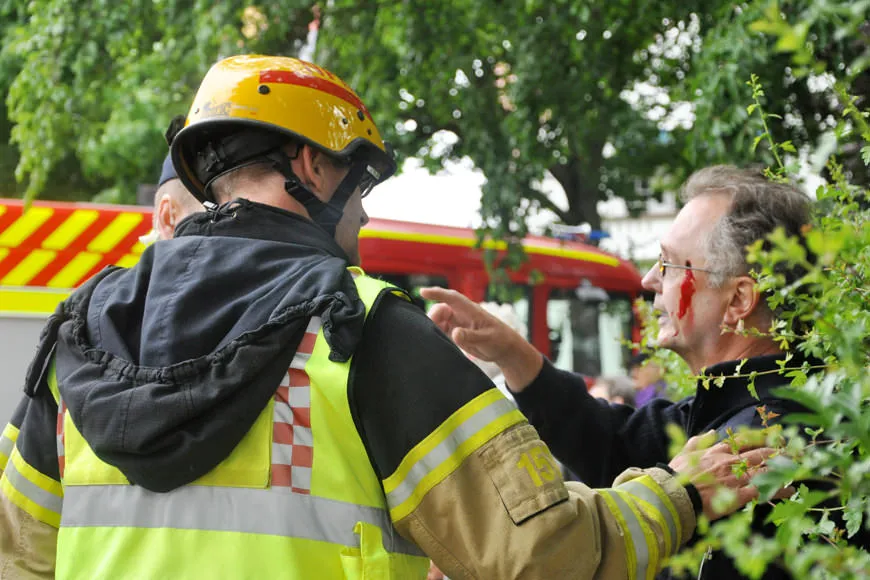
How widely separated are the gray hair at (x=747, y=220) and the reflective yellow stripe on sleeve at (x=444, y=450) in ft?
3.78

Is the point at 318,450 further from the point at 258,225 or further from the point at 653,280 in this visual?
the point at 653,280

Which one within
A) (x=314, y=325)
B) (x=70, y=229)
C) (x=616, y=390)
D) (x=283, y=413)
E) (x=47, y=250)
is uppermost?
(x=314, y=325)

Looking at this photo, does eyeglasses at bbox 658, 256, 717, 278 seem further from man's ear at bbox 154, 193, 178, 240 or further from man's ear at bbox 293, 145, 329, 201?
man's ear at bbox 154, 193, 178, 240

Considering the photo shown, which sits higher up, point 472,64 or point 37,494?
point 472,64

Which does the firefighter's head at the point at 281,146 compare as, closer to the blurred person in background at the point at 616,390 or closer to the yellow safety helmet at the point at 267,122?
the yellow safety helmet at the point at 267,122

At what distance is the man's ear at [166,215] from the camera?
3.80 metres

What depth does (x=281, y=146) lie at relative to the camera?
6.65ft

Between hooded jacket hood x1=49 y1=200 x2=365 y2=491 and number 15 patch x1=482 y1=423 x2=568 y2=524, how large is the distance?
0.30 m

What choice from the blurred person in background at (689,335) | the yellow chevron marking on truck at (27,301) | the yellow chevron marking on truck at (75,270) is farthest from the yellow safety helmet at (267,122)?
the yellow chevron marking on truck at (75,270)

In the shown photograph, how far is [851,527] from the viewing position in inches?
51.7

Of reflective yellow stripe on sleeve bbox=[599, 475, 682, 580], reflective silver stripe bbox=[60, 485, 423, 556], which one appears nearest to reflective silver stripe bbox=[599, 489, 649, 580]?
reflective yellow stripe on sleeve bbox=[599, 475, 682, 580]

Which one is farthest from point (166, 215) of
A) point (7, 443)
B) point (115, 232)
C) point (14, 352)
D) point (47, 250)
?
point (115, 232)

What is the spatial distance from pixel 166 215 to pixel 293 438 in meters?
2.33

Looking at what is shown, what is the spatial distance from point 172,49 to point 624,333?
22.8ft
